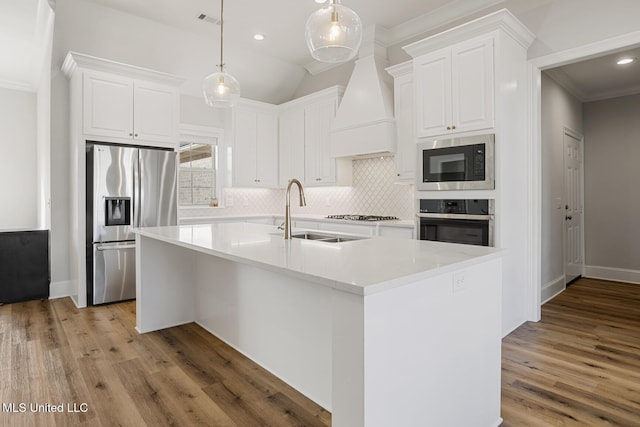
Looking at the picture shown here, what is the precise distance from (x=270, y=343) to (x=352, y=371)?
1.31m

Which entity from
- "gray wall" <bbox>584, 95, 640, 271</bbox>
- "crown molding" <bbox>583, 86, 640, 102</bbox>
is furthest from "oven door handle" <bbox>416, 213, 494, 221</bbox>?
"crown molding" <bbox>583, 86, 640, 102</bbox>

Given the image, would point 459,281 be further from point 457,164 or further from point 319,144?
point 319,144

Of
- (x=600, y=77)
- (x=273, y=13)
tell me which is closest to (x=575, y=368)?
(x=600, y=77)

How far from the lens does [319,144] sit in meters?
5.30

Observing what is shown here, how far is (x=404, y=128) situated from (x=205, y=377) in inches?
125

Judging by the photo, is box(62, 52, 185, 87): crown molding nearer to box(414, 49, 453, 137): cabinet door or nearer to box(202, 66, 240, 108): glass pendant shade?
box(202, 66, 240, 108): glass pendant shade

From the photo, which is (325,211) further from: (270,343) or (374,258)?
(374,258)

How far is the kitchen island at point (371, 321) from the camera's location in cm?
124

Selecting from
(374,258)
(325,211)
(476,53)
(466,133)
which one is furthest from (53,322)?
(476,53)

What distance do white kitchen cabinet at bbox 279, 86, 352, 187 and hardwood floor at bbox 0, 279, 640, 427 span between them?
286 cm

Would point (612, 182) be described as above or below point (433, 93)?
below

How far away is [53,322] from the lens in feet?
11.2

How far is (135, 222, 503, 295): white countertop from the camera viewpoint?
4.17 ft

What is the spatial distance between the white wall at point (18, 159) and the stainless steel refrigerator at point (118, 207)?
3.22 metres
